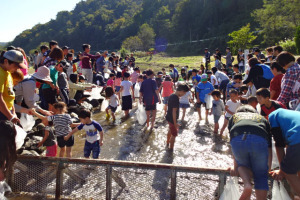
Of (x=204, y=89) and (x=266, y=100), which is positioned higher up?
(x=266, y=100)

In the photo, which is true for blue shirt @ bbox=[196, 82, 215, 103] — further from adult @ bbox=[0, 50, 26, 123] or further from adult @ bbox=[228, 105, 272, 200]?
adult @ bbox=[0, 50, 26, 123]

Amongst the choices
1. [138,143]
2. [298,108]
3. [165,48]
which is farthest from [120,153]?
[165,48]

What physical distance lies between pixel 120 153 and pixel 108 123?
8.80ft

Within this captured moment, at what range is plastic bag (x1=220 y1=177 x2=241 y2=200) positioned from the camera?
10.3 ft

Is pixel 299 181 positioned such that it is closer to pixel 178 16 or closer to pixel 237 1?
pixel 237 1

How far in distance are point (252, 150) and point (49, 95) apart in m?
5.81

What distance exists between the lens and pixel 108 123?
8.85 meters

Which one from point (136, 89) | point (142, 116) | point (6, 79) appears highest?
point (6, 79)

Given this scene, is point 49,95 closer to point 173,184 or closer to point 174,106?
point 174,106

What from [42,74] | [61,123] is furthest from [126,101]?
[61,123]

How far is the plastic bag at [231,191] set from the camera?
313 centimetres

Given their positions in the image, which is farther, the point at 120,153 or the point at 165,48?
the point at 165,48

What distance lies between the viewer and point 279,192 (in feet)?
9.85

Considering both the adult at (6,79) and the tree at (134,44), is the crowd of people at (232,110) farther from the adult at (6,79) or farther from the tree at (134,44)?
the tree at (134,44)
